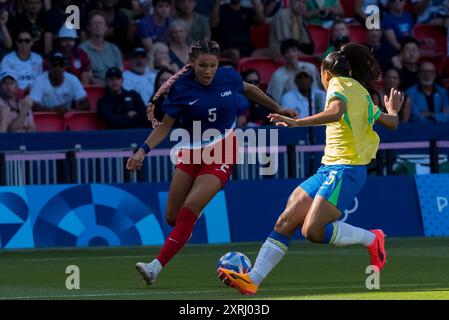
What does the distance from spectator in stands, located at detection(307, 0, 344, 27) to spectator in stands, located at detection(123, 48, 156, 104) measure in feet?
14.5

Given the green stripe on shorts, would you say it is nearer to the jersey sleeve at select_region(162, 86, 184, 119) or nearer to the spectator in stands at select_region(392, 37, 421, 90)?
the jersey sleeve at select_region(162, 86, 184, 119)

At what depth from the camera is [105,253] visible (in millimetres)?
18281

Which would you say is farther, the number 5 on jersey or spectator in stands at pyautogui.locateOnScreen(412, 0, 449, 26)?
spectator in stands at pyautogui.locateOnScreen(412, 0, 449, 26)

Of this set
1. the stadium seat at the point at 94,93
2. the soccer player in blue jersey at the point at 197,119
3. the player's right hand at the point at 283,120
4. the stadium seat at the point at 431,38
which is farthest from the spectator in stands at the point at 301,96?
the player's right hand at the point at 283,120

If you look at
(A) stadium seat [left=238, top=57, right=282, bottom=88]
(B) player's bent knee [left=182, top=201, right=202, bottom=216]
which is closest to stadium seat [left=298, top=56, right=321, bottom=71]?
(A) stadium seat [left=238, top=57, right=282, bottom=88]

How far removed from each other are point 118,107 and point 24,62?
1799 millimetres

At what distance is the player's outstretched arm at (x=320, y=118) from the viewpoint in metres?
11.7

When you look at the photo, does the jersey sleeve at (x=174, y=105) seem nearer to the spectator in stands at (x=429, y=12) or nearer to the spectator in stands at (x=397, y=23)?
the spectator in stands at (x=397, y=23)

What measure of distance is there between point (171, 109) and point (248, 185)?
6.18m

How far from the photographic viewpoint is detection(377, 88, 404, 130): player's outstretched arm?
42.3 feet

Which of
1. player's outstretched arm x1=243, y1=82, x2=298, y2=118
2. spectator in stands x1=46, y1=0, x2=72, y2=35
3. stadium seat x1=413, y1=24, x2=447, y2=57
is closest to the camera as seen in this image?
player's outstretched arm x1=243, y1=82, x2=298, y2=118

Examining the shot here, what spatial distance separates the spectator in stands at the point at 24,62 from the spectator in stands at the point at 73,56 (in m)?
0.45
